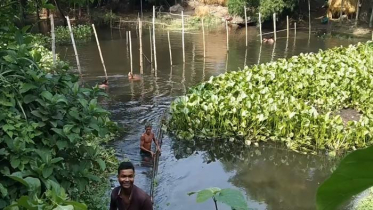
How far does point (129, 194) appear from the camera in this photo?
3.34 meters

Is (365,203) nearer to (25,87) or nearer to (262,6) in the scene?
(25,87)

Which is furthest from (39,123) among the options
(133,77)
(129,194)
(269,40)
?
(269,40)

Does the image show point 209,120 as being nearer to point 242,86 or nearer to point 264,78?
point 242,86

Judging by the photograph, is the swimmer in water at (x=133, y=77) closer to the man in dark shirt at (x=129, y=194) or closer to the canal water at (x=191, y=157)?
the canal water at (x=191, y=157)

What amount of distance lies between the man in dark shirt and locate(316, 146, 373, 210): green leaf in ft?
9.39

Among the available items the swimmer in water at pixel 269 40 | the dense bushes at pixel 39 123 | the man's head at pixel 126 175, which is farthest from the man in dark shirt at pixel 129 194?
the swimmer in water at pixel 269 40

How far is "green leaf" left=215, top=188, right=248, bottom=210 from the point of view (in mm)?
1431

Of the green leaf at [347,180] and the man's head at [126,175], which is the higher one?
the green leaf at [347,180]

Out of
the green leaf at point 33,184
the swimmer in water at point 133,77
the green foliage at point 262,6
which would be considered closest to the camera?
the green leaf at point 33,184

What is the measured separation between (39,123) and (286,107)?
6.23m

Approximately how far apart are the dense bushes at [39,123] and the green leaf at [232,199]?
154cm

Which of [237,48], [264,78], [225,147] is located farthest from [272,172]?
[237,48]

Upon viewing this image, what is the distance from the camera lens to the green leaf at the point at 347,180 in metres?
0.45

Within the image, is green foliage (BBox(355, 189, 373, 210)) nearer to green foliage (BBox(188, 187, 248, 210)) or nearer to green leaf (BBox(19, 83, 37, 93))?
green leaf (BBox(19, 83, 37, 93))
